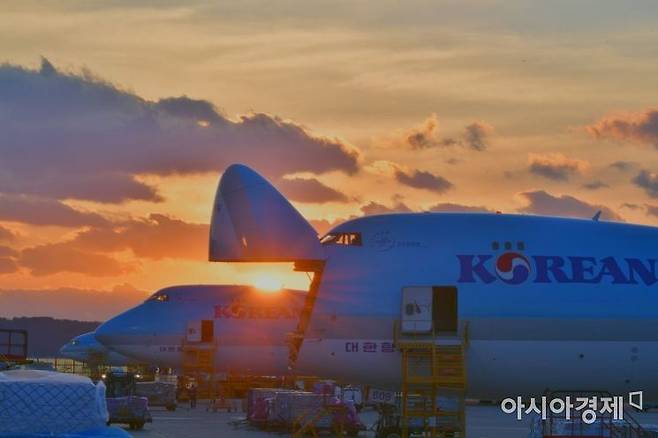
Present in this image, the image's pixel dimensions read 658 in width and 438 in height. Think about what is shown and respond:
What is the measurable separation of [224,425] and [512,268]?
27.3 m

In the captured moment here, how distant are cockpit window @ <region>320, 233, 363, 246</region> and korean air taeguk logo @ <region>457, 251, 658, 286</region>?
12.0 feet

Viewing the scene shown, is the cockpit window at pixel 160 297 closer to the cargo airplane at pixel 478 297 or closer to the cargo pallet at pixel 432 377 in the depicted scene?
the cargo airplane at pixel 478 297

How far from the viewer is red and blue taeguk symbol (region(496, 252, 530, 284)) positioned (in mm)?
42094

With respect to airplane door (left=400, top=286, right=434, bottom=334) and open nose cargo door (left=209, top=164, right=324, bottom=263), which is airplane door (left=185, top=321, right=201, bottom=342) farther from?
airplane door (left=400, top=286, right=434, bottom=334)

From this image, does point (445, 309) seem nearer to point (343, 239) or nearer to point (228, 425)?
point (343, 239)

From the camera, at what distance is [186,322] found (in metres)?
86.7

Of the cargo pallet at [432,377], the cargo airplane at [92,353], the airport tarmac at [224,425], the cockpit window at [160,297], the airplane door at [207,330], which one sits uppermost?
the cockpit window at [160,297]

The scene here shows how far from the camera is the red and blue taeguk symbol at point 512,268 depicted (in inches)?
1657

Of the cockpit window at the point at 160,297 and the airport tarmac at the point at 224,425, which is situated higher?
the cockpit window at the point at 160,297

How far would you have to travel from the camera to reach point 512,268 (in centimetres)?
4222

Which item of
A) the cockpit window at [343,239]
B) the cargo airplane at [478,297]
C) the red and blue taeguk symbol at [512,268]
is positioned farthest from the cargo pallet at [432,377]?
the cockpit window at [343,239]

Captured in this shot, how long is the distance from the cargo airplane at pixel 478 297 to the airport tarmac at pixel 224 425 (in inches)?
596

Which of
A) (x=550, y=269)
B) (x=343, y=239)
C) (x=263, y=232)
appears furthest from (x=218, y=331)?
(x=550, y=269)

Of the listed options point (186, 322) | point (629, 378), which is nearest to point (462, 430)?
point (629, 378)
